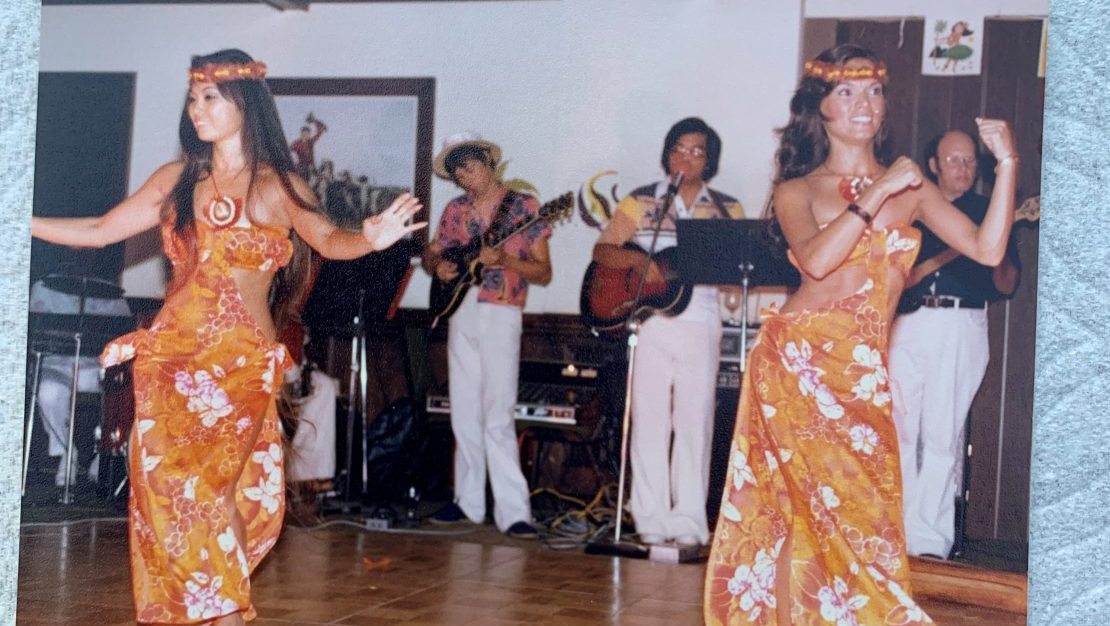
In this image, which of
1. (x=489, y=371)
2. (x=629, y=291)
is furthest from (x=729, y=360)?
(x=489, y=371)

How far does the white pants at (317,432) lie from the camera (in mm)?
6043

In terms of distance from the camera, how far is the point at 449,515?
639 cm

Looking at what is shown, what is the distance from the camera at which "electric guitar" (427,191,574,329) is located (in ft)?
17.5

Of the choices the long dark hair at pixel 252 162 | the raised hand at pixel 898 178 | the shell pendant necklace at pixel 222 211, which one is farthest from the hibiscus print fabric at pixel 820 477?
the shell pendant necklace at pixel 222 211

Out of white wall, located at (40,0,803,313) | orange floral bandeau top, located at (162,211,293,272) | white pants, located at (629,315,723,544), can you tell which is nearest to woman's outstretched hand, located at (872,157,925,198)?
white wall, located at (40,0,803,313)

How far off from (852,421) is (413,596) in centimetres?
173

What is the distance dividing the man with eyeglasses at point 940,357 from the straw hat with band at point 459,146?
146cm

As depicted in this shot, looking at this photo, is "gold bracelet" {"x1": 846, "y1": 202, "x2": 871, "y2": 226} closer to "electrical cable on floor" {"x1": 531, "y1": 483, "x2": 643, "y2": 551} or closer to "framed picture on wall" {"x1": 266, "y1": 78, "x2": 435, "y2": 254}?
"framed picture on wall" {"x1": 266, "y1": 78, "x2": 435, "y2": 254}

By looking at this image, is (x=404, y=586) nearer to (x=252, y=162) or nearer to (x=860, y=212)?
(x=252, y=162)

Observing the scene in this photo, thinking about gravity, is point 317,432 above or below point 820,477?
below

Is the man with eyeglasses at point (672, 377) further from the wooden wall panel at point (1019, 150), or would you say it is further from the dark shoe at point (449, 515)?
the wooden wall panel at point (1019, 150)

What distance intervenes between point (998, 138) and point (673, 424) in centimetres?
217

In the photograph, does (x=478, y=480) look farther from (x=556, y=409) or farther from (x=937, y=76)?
(x=937, y=76)

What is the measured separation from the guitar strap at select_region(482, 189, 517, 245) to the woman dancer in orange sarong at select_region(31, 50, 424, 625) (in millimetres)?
1290
